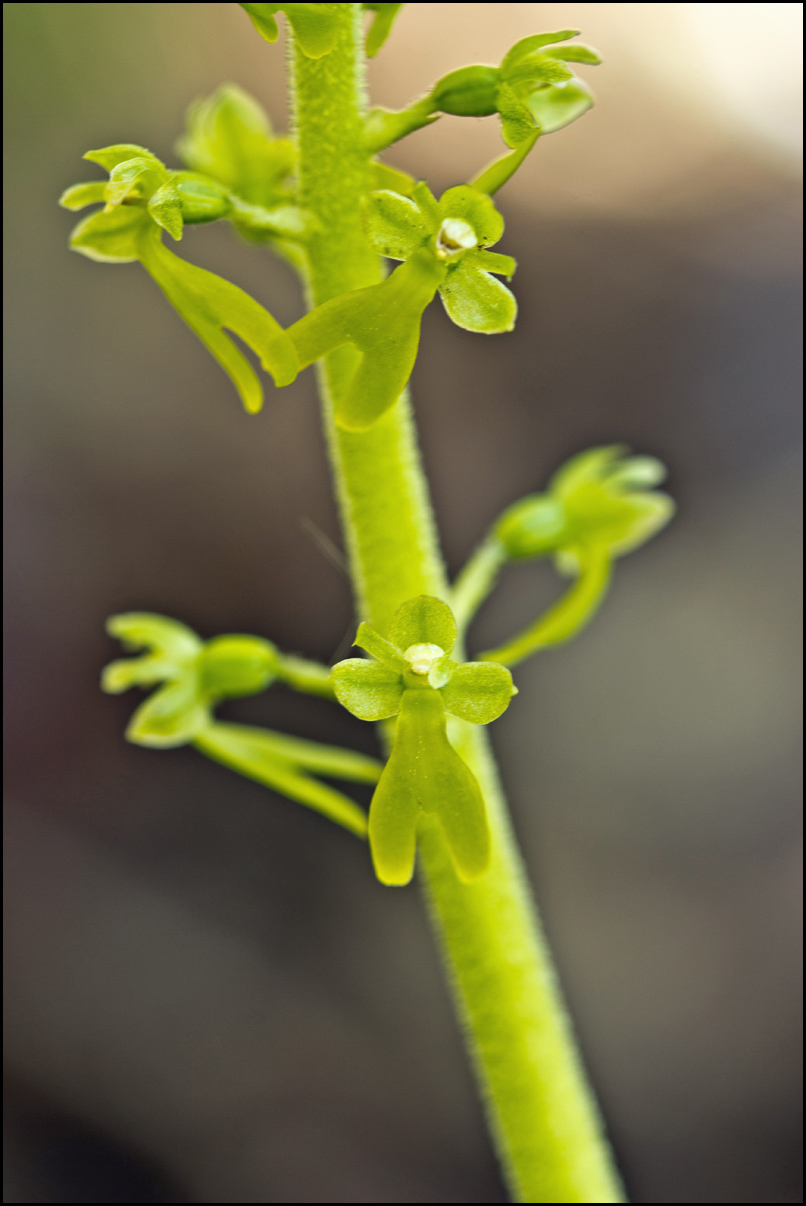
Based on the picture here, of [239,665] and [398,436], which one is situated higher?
[398,436]

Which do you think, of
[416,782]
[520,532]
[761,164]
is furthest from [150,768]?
[761,164]

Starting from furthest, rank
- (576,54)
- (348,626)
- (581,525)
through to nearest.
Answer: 1. (348,626)
2. (581,525)
3. (576,54)

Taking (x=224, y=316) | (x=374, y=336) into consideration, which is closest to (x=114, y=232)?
(x=224, y=316)

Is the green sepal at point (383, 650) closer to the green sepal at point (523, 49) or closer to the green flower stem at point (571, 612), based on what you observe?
the green flower stem at point (571, 612)

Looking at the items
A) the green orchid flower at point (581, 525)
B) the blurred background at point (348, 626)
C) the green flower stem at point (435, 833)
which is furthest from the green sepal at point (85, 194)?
the blurred background at point (348, 626)

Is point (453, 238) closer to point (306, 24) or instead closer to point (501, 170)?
point (501, 170)

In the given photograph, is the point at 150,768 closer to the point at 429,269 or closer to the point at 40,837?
the point at 40,837
